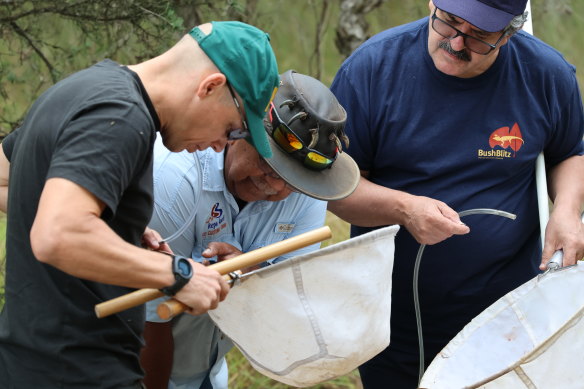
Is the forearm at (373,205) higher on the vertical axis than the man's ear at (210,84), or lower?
lower

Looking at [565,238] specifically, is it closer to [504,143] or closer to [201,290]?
[504,143]

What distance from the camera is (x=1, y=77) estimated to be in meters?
4.12

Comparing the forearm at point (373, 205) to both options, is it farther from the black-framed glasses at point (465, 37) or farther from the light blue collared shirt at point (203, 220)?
the black-framed glasses at point (465, 37)

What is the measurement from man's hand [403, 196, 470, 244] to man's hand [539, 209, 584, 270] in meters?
0.31

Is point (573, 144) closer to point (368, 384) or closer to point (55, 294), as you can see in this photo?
point (368, 384)

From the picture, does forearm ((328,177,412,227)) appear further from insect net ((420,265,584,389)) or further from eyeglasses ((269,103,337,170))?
insect net ((420,265,584,389))

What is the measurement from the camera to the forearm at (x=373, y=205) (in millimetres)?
2777

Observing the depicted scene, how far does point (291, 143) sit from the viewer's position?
2.47m

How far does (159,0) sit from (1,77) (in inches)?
36.2

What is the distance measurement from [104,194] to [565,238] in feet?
5.28

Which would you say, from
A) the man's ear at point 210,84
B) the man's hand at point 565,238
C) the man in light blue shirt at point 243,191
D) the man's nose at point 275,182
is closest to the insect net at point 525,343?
the man's hand at point 565,238

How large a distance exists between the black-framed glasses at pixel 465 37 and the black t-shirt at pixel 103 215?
3.85 feet

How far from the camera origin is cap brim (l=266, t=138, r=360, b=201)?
2.46 metres

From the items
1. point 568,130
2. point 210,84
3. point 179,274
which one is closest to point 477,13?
point 568,130
